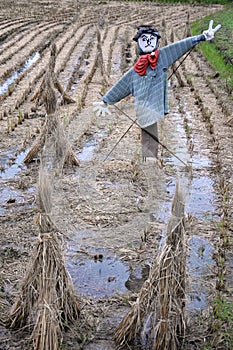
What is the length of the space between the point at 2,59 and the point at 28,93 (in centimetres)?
395

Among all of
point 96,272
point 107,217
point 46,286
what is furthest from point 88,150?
point 46,286

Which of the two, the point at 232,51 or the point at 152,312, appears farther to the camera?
the point at 232,51

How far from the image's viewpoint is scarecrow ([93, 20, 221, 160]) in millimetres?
5086

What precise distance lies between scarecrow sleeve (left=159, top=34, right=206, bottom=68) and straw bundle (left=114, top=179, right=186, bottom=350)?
6.39ft

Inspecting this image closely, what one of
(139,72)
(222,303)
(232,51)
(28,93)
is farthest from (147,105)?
(232,51)

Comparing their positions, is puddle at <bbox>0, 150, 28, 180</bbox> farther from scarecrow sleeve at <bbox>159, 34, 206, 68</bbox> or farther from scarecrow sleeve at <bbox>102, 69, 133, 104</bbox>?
scarecrow sleeve at <bbox>159, 34, 206, 68</bbox>

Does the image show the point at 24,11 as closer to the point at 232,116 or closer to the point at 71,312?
the point at 232,116

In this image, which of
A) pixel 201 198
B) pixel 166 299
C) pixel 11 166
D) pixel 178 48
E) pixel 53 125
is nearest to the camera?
pixel 166 299

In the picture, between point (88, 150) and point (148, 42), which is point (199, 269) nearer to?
point (148, 42)

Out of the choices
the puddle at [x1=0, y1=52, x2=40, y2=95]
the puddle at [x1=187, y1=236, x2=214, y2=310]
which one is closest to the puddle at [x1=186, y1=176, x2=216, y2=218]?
the puddle at [x1=187, y1=236, x2=214, y2=310]

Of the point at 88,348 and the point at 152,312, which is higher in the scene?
the point at 152,312

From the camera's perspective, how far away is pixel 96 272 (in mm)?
4871

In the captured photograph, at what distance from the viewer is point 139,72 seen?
17.0ft

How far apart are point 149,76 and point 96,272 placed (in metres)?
1.90
